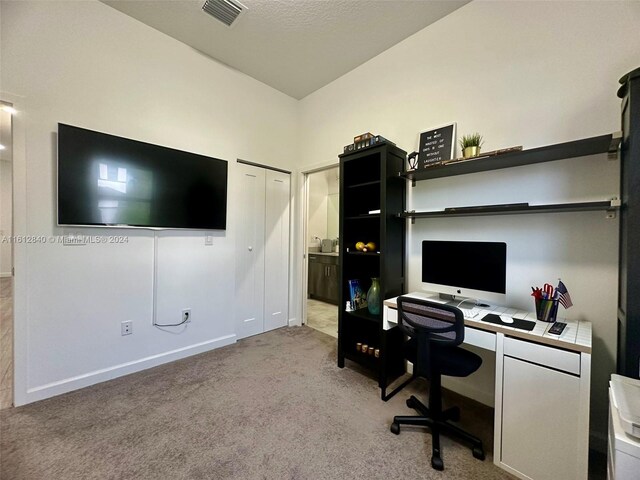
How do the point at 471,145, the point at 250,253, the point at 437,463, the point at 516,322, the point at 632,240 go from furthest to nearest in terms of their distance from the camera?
the point at 250,253 → the point at 471,145 → the point at 516,322 → the point at 437,463 → the point at 632,240

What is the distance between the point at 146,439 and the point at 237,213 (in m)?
2.21

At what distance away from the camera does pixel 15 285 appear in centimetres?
186

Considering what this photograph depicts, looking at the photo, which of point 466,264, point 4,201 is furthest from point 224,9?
point 4,201

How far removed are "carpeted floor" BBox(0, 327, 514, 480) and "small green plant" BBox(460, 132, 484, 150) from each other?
203 cm

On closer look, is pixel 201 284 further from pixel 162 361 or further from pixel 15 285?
pixel 15 285

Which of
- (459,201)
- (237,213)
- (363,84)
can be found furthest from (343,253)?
(363,84)

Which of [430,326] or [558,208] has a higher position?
[558,208]

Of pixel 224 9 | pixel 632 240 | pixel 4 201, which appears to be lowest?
pixel 632 240

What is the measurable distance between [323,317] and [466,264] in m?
2.69

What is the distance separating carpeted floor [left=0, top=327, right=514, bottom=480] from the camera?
1413 mm

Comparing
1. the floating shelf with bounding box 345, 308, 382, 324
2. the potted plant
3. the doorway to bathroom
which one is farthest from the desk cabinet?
the doorway to bathroom

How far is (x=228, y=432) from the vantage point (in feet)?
5.51

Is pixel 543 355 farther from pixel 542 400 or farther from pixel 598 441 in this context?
pixel 598 441

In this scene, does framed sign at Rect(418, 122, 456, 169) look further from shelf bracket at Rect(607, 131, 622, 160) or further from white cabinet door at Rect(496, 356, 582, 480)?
white cabinet door at Rect(496, 356, 582, 480)
